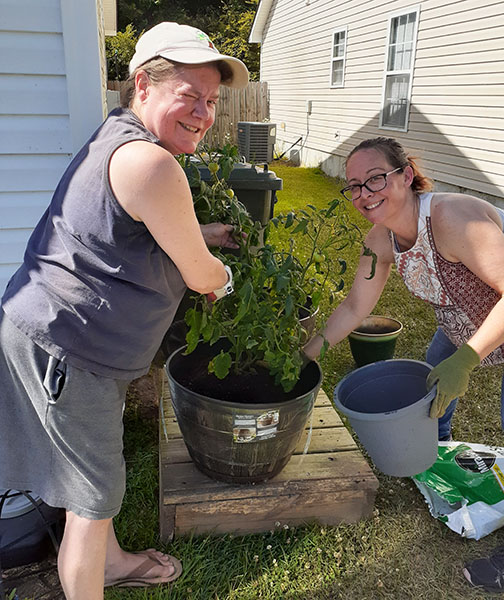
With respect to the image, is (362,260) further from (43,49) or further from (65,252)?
(43,49)

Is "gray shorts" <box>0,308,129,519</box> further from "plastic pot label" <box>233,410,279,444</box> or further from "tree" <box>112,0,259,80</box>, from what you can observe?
"tree" <box>112,0,259,80</box>

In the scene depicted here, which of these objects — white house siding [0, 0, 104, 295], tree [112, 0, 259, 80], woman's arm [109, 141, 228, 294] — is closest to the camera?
woman's arm [109, 141, 228, 294]

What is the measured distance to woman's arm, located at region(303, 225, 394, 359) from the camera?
217 centimetres

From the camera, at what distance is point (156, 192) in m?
1.08

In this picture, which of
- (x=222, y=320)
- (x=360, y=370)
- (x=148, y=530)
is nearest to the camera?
(x=222, y=320)

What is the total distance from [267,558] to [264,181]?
5.85 ft

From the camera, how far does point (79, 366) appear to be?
126 centimetres

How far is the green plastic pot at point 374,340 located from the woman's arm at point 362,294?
99 cm

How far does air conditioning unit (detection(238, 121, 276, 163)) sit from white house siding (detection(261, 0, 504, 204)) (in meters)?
1.15

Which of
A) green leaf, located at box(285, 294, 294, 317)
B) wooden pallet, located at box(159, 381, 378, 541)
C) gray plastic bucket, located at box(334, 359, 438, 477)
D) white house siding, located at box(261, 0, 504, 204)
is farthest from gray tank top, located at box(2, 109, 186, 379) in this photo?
white house siding, located at box(261, 0, 504, 204)

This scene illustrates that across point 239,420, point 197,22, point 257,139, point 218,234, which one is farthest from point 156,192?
point 197,22

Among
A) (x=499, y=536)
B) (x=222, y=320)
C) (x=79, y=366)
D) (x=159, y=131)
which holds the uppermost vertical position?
(x=159, y=131)

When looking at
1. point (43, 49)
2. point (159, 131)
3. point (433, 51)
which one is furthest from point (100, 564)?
point (433, 51)

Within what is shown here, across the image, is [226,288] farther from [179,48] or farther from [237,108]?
[237,108]
